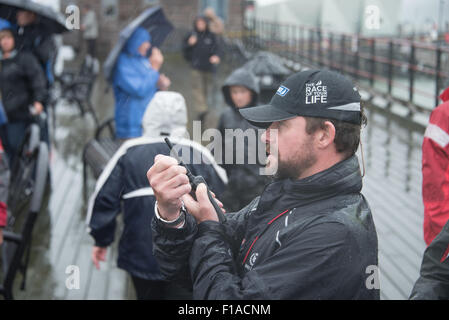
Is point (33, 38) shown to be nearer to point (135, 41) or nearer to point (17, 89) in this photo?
point (17, 89)

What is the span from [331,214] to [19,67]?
15.2 feet

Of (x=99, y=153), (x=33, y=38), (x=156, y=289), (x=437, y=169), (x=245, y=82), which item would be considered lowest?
(x=156, y=289)

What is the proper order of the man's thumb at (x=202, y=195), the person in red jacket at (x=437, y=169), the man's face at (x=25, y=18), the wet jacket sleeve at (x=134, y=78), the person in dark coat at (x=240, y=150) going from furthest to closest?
1. the man's face at (x=25, y=18)
2. the wet jacket sleeve at (x=134, y=78)
3. the person in dark coat at (x=240, y=150)
4. the person in red jacket at (x=437, y=169)
5. the man's thumb at (x=202, y=195)

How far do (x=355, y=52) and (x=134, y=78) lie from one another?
8683 mm

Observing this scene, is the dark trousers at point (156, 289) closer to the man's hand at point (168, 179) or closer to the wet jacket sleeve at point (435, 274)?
the wet jacket sleeve at point (435, 274)

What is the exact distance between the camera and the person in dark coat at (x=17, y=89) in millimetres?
5316

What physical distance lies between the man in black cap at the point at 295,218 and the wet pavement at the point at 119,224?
8.79 ft

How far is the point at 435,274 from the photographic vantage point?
1.74 metres

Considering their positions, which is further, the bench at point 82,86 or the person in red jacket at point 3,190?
the bench at point 82,86

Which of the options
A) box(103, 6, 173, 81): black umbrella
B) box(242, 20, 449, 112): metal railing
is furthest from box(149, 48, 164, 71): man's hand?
box(242, 20, 449, 112): metal railing

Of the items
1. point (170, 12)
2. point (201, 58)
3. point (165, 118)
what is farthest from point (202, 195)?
point (170, 12)

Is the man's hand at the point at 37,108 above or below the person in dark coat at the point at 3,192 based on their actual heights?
above

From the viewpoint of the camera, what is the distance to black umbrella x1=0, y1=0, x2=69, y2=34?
513 cm

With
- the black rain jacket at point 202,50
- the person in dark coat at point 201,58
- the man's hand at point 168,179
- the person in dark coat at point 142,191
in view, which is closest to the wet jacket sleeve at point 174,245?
the man's hand at point 168,179
